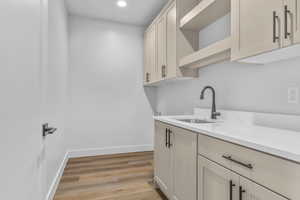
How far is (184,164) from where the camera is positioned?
146 centimetres

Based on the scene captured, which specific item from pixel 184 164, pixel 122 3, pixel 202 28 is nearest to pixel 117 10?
pixel 122 3

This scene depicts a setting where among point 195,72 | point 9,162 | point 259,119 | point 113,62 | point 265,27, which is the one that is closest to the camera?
point 9,162

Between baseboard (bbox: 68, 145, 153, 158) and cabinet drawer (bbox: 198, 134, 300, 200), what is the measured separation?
266 centimetres

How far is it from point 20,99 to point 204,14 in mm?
1904

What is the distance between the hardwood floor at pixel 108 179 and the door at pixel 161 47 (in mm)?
1556

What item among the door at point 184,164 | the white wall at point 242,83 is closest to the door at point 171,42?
the white wall at point 242,83

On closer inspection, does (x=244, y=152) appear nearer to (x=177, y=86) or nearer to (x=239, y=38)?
(x=239, y=38)

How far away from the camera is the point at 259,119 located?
1.42m

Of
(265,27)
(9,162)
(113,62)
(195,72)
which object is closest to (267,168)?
(265,27)

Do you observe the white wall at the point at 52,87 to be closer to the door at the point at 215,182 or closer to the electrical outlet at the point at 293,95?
the door at the point at 215,182

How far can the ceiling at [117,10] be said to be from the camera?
2.76 metres

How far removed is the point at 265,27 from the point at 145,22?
110 inches

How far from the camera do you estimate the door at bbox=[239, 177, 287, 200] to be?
758mm

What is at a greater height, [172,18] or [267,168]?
[172,18]
